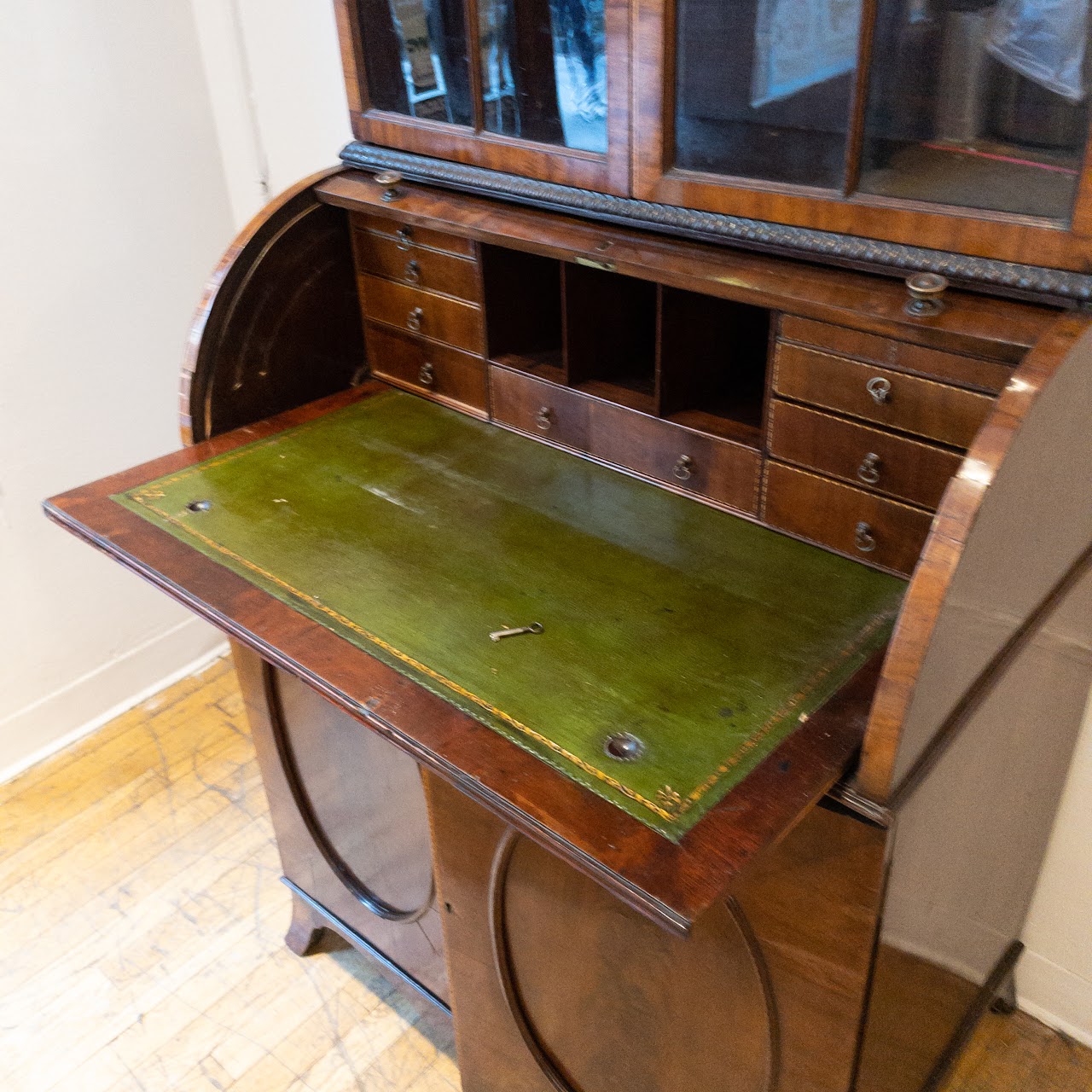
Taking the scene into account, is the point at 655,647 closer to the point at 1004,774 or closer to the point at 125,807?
the point at 1004,774

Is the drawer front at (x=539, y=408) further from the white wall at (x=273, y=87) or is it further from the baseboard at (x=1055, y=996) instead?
the baseboard at (x=1055, y=996)

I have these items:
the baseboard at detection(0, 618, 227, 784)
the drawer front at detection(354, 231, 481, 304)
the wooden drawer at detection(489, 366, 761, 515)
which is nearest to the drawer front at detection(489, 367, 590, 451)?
the wooden drawer at detection(489, 366, 761, 515)

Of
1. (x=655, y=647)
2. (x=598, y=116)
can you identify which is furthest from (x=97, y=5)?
(x=655, y=647)

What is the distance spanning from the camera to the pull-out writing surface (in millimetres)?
864

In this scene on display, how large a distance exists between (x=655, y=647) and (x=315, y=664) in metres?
0.35

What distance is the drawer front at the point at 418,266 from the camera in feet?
4.90

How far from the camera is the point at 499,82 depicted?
52.2 inches

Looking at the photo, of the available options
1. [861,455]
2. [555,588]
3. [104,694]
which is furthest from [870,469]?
[104,694]

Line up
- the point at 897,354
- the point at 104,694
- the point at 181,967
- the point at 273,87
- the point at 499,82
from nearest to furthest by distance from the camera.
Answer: the point at 897,354 < the point at 499,82 < the point at 181,967 < the point at 273,87 < the point at 104,694

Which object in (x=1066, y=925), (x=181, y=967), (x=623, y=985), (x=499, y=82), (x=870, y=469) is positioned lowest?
(x=181, y=967)

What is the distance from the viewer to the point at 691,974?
1.15m

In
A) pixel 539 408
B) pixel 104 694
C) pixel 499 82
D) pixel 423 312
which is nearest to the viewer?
pixel 499 82

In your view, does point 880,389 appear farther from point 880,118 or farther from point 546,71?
point 546,71

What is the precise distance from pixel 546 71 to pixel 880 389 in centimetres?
56
